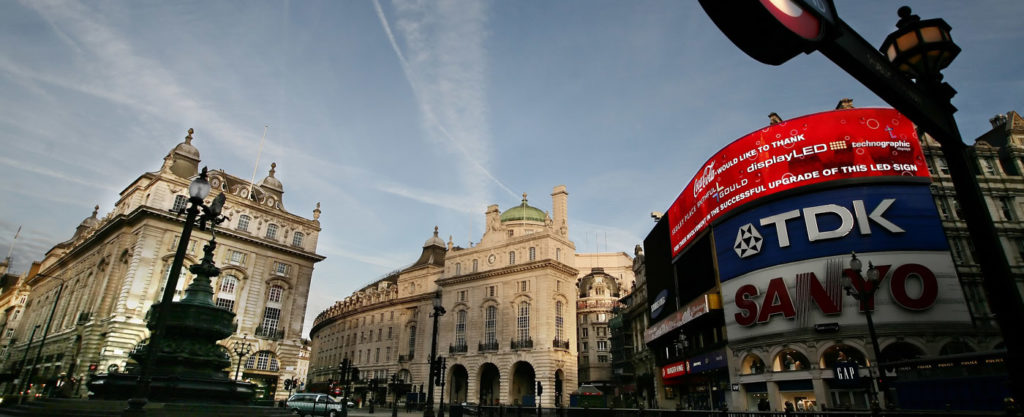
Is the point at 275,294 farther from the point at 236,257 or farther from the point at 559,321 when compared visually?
the point at 559,321

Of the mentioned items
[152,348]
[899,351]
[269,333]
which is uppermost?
[269,333]

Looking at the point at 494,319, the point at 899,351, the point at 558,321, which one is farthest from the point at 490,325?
the point at 899,351

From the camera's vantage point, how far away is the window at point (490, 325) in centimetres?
6113

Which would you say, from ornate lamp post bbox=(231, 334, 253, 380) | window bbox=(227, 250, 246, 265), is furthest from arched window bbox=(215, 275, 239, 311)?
ornate lamp post bbox=(231, 334, 253, 380)

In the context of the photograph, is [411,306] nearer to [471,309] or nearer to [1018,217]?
[471,309]

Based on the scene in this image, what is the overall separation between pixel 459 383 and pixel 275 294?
86.3 ft

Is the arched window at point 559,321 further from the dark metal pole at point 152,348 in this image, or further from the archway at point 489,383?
the dark metal pole at point 152,348

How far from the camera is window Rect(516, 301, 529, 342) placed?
58531mm

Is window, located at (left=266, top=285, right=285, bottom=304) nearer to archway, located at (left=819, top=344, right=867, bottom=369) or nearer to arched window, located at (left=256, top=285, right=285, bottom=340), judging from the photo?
arched window, located at (left=256, top=285, right=285, bottom=340)

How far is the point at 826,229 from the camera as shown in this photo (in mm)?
31812

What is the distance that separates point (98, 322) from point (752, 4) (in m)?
60.3

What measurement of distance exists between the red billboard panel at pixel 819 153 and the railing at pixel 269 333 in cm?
4602

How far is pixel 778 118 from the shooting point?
45906mm

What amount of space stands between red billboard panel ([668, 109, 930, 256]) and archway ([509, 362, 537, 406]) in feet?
108
